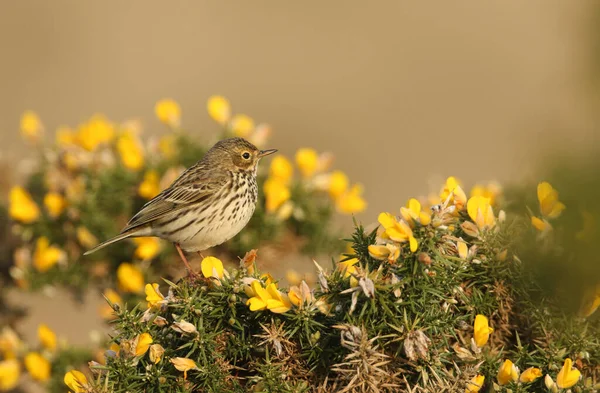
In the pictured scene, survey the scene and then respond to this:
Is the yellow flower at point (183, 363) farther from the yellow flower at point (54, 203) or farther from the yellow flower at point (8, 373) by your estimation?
the yellow flower at point (54, 203)

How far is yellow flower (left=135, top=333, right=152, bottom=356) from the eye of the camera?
12.5 ft

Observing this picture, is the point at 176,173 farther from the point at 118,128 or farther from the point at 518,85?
the point at 518,85

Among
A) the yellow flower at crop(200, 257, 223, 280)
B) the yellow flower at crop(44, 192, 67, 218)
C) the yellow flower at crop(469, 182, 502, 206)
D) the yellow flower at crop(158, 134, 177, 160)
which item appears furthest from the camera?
the yellow flower at crop(158, 134, 177, 160)

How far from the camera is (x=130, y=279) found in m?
6.55

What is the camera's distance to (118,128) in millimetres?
7770

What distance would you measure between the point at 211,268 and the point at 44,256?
3194mm

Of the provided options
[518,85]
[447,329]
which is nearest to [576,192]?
[447,329]

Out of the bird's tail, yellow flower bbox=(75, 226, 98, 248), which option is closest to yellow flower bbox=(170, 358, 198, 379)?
the bird's tail

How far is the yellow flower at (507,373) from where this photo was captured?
145 inches

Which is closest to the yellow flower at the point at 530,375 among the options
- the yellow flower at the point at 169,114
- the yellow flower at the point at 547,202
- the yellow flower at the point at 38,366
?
the yellow flower at the point at 547,202

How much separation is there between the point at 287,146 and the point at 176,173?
10021 mm

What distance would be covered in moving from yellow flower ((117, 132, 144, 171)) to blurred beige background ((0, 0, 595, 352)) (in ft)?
25.9

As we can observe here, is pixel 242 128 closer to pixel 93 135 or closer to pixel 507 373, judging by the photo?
pixel 93 135

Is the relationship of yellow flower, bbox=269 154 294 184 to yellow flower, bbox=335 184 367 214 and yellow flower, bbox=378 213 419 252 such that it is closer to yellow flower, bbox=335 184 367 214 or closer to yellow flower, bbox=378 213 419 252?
yellow flower, bbox=335 184 367 214
